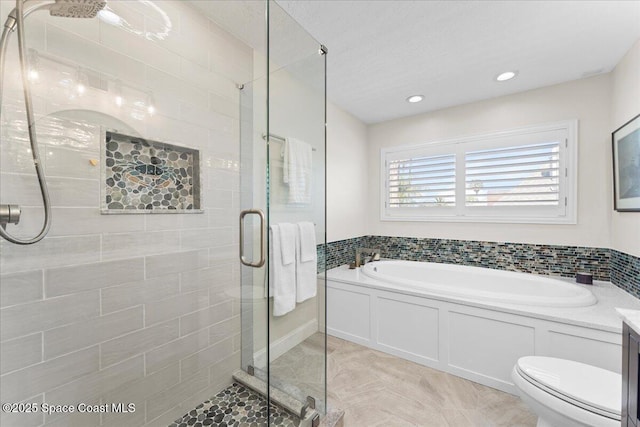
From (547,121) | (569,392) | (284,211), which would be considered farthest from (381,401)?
(547,121)

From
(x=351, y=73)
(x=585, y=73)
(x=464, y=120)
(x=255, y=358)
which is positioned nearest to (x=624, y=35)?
(x=585, y=73)

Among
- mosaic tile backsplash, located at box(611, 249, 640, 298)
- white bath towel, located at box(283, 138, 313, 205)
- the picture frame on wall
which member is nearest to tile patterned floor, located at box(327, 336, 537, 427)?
mosaic tile backsplash, located at box(611, 249, 640, 298)

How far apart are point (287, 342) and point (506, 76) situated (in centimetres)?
291

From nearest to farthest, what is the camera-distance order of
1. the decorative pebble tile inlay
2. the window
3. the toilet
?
the toilet < the decorative pebble tile inlay < the window

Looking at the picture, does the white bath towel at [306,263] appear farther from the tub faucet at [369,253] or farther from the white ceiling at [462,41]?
the white ceiling at [462,41]

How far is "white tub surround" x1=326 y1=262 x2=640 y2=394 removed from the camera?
167 centimetres

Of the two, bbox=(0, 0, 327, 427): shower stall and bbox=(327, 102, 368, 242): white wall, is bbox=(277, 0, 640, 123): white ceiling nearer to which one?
bbox=(0, 0, 327, 427): shower stall

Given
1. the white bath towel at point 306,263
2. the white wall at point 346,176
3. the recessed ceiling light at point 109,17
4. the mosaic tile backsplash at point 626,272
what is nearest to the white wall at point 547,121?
the mosaic tile backsplash at point 626,272

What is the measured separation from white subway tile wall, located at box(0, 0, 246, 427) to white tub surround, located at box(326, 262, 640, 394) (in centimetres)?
126

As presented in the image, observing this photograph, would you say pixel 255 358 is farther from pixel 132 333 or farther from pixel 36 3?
pixel 36 3

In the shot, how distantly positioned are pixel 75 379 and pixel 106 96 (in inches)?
49.9

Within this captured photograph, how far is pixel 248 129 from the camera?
179 cm

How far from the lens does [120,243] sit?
126cm

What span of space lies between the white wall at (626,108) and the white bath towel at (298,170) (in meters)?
2.38
